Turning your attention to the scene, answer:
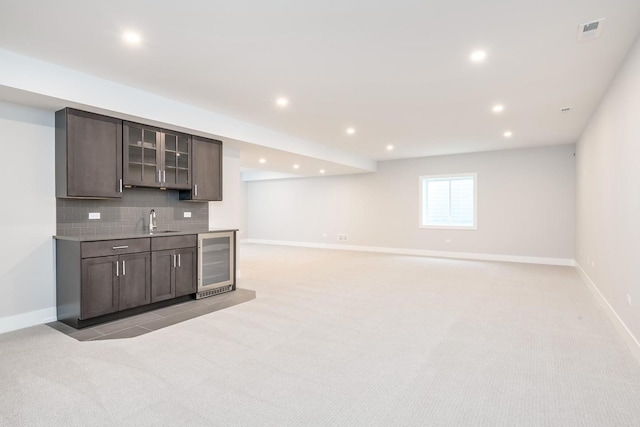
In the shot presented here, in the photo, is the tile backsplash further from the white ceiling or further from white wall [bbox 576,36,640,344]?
white wall [bbox 576,36,640,344]

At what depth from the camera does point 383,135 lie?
21.3 feet

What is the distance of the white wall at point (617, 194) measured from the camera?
2.93 meters

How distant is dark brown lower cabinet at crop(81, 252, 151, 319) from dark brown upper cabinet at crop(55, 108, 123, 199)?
2.53 feet

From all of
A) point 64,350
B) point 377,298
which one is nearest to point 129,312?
point 64,350

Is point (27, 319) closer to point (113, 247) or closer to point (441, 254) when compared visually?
point (113, 247)

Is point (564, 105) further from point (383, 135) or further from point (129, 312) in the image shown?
point (129, 312)

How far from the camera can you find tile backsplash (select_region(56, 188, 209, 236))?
398 cm

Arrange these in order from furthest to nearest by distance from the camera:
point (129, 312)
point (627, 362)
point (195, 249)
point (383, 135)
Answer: point (383, 135)
point (195, 249)
point (129, 312)
point (627, 362)

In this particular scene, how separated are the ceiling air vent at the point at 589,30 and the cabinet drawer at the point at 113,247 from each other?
182 inches

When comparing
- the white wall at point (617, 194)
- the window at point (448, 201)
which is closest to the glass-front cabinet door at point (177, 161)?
the white wall at point (617, 194)

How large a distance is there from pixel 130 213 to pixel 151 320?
151 cm

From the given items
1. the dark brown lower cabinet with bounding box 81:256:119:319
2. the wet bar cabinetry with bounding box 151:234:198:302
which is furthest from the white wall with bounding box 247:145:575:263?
the dark brown lower cabinet with bounding box 81:256:119:319

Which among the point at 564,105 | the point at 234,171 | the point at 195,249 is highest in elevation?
the point at 564,105

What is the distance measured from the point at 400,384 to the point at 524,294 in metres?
3.42
